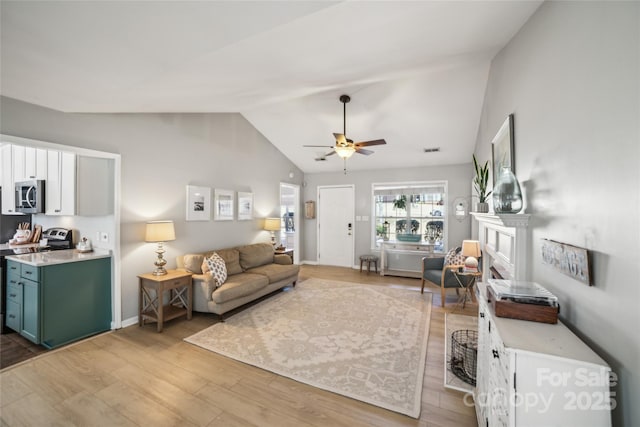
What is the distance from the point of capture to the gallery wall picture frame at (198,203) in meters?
4.08

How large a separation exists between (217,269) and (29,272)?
1.88 meters

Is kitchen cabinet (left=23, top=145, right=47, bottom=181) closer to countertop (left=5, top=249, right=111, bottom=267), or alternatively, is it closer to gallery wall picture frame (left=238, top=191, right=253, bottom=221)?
countertop (left=5, top=249, right=111, bottom=267)

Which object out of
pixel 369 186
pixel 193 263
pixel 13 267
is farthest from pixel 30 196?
pixel 369 186

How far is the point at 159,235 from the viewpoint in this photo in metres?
3.30

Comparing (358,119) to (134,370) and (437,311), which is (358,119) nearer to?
(437,311)

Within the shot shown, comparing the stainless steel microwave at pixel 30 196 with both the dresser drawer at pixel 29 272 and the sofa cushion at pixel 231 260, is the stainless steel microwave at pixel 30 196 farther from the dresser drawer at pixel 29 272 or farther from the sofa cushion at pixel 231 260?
the sofa cushion at pixel 231 260

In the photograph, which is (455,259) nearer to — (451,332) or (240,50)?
(451,332)

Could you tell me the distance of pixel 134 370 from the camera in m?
2.36

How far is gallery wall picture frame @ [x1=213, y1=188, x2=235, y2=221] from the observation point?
4.54m

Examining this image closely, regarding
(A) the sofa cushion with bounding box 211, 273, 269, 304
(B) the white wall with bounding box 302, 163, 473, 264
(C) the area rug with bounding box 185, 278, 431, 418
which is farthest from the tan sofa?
(B) the white wall with bounding box 302, 163, 473, 264

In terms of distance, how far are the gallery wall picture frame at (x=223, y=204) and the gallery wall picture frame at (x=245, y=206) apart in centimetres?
18

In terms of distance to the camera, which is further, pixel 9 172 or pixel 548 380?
pixel 9 172

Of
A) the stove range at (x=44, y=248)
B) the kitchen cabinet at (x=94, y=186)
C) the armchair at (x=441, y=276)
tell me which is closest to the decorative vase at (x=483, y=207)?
the armchair at (x=441, y=276)

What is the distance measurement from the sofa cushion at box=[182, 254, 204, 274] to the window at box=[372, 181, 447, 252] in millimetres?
4164
